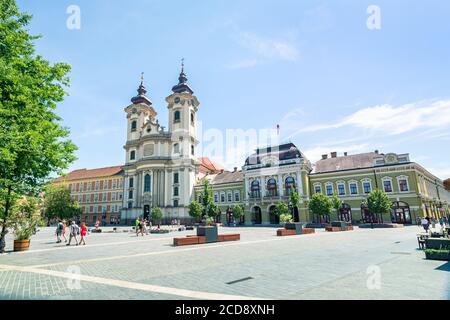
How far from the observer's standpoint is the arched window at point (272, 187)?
47.3 m

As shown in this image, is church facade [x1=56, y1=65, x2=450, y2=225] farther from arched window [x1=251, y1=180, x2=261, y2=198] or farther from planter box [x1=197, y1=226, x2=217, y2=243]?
planter box [x1=197, y1=226, x2=217, y2=243]

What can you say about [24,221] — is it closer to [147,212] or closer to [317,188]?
[147,212]

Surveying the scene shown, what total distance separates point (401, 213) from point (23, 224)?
146 ft

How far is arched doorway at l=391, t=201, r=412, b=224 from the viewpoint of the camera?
37.0 metres

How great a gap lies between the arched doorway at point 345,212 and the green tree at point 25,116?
1581 inches

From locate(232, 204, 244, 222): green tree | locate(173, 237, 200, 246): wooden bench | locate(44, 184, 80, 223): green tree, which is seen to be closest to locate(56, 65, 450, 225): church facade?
locate(232, 204, 244, 222): green tree

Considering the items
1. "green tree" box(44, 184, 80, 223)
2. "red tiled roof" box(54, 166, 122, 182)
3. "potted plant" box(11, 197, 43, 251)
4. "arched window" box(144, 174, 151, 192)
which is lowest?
"potted plant" box(11, 197, 43, 251)

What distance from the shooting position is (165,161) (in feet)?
185

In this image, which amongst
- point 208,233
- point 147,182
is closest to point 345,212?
Answer: point 208,233

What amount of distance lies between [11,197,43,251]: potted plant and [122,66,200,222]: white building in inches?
1533

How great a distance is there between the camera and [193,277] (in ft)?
23.5

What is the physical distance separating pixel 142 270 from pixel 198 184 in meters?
50.4

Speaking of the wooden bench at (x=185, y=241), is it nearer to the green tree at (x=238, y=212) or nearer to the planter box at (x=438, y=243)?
the planter box at (x=438, y=243)
